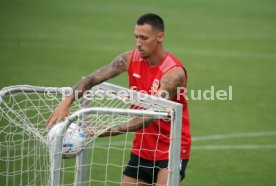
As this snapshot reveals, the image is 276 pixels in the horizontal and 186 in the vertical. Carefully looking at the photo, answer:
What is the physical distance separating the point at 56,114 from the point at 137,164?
1154 millimetres

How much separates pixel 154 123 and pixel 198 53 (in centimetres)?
1132

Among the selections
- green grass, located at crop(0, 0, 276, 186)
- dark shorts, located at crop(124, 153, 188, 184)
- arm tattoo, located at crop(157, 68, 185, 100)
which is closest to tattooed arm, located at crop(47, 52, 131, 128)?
arm tattoo, located at crop(157, 68, 185, 100)

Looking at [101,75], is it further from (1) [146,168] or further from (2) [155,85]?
(1) [146,168]

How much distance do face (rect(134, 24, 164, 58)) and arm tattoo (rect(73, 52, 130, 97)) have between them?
0.35 m

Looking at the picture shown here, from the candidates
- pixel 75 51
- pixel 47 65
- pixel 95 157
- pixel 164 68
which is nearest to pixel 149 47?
pixel 164 68

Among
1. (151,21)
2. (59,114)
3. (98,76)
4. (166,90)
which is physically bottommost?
(59,114)

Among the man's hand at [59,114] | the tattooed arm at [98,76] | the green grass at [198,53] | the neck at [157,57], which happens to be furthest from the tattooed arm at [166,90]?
the green grass at [198,53]

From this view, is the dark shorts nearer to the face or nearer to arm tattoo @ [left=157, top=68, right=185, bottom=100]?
arm tattoo @ [left=157, top=68, right=185, bottom=100]

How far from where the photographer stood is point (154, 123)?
6750 mm

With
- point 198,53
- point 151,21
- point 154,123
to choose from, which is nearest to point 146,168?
point 154,123

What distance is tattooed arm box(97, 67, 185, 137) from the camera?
6.34 metres

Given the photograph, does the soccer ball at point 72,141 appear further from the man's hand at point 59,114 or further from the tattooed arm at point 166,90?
the tattooed arm at point 166,90

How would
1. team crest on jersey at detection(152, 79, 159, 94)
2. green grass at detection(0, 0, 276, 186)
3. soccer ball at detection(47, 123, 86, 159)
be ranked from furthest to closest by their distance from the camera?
green grass at detection(0, 0, 276, 186) < team crest on jersey at detection(152, 79, 159, 94) < soccer ball at detection(47, 123, 86, 159)

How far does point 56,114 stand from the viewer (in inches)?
251
